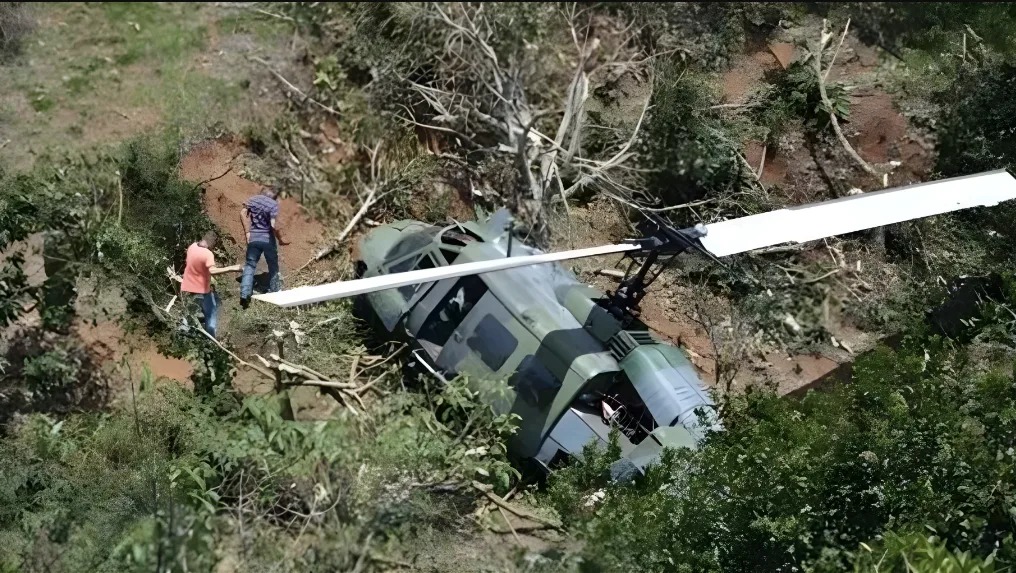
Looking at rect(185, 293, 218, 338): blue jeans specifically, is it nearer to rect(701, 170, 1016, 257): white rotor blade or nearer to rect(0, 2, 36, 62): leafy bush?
rect(701, 170, 1016, 257): white rotor blade

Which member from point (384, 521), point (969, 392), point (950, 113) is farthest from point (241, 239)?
point (950, 113)

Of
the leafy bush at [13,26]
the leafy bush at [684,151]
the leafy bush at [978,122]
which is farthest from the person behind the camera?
the leafy bush at [13,26]

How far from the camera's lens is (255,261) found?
8.40 meters

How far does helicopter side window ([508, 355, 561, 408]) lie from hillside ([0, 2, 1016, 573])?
0.33m

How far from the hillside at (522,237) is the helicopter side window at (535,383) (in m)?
0.33

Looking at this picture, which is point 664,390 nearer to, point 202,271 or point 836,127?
point 202,271

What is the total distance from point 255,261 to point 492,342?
277cm

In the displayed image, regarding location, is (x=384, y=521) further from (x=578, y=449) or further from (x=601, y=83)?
(x=601, y=83)

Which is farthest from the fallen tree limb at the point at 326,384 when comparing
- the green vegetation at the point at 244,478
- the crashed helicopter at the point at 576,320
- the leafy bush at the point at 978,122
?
the leafy bush at the point at 978,122

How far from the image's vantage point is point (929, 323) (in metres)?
8.60

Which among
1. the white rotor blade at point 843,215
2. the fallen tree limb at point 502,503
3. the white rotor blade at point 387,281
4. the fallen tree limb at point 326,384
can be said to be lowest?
the fallen tree limb at point 502,503

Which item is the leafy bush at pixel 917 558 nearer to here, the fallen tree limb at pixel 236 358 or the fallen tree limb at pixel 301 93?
the fallen tree limb at pixel 236 358

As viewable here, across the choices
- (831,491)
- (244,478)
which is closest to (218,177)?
(244,478)

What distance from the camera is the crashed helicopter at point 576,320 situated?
6.65 metres
